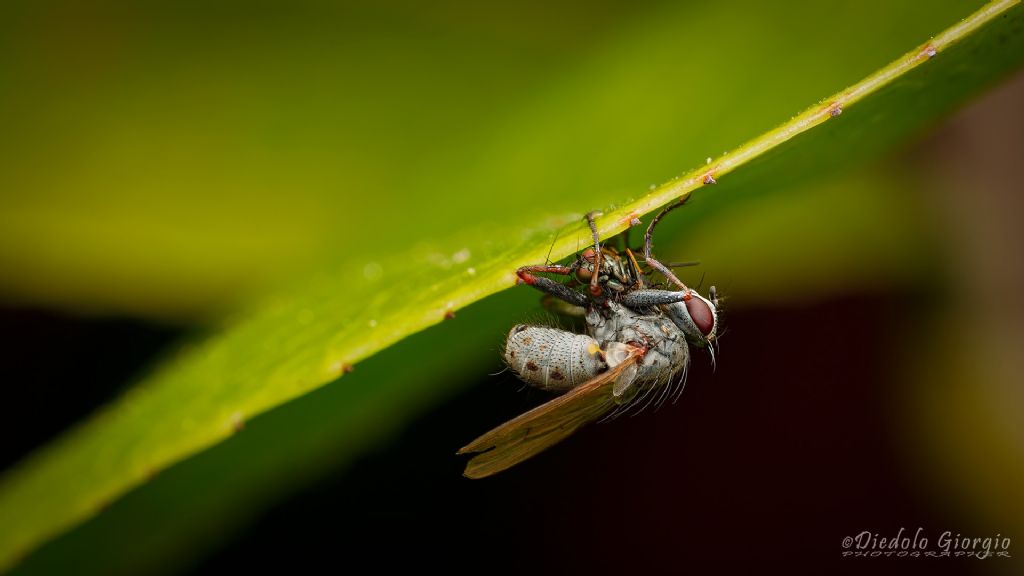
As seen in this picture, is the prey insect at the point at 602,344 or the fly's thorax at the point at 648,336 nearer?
the prey insect at the point at 602,344

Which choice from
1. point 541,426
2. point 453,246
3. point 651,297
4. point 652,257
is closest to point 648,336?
point 651,297

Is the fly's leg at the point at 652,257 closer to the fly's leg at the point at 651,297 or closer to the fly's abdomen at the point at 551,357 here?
the fly's leg at the point at 651,297

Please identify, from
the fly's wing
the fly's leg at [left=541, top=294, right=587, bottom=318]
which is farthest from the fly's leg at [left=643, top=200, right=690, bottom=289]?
the fly's leg at [left=541, top=294, right=587, bottom=318]

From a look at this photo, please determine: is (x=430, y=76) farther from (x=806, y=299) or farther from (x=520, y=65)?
(x=806, y=299)

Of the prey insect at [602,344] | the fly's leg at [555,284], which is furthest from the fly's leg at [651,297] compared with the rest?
the fly's leg at [555,284]

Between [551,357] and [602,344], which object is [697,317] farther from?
[551,357]

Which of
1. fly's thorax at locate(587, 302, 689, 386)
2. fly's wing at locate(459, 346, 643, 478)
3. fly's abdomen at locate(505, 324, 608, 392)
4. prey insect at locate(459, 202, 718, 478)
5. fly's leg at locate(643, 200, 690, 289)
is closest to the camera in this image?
fly's leg at locate(643, 200, 690, 289)

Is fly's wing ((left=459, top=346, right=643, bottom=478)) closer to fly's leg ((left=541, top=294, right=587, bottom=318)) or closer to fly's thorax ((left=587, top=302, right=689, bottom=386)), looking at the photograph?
fly's thorax ((left=587, top=302, right=689, bottom=386))
